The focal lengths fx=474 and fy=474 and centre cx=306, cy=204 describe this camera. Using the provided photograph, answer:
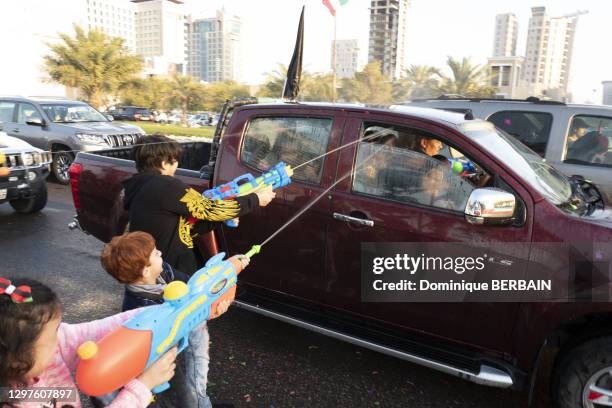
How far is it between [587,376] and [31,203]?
746 cm

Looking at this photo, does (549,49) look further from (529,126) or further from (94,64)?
(529,126)

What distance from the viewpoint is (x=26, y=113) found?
34.3 feet

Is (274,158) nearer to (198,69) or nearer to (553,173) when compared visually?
(553,173)

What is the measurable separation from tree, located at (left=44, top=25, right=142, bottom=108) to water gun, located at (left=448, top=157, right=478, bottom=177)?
27.7 meters

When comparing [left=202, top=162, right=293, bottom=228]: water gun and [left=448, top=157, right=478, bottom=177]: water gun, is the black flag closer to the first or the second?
[left=202, top=162, right=293, bottom=228]: water gun

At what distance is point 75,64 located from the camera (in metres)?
27.7

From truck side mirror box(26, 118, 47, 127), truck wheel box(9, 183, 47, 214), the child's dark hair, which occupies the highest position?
truck side mirror box(26, 118, 47, 127)

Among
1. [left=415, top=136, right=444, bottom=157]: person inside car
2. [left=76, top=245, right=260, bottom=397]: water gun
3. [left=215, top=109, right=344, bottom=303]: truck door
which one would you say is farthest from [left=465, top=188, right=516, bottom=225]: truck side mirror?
[left=76, top=245, right=260, bottom=397]: water gun

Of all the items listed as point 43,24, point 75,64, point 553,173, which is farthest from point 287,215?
point 43,24

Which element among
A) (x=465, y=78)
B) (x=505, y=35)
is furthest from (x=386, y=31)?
(x=465, y=78)

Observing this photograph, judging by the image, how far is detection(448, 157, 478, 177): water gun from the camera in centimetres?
293

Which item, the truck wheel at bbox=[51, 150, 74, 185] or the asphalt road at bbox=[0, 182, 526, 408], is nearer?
the asphalt road at bbox=[0, 182, 526, 408]

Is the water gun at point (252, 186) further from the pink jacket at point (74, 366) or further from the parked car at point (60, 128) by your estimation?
the parked car at point (60, 128)

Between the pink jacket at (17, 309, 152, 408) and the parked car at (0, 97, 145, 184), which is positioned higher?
the parked car at (0, 97, 145, 184)
